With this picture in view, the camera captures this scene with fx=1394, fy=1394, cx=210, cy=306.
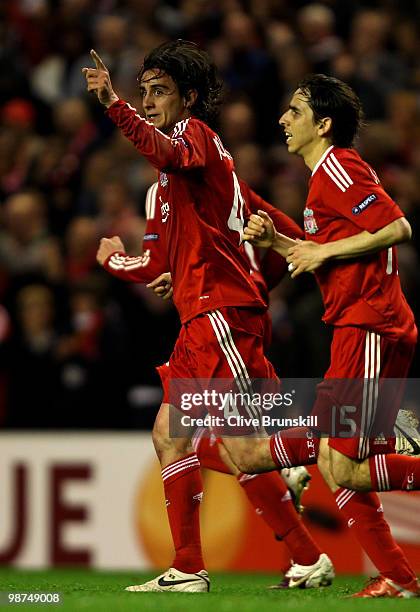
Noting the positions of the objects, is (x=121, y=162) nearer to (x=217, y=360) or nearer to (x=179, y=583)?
(x=217, y=360)

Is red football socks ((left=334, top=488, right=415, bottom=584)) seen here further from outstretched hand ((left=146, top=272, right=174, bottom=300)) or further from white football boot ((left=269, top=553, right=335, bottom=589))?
outstretched hand ((left=146, top=272, right=174, bottom=300))

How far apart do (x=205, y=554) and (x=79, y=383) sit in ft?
4.54

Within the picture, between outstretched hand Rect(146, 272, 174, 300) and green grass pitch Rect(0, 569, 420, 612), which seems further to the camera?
outstretched hand Rect(146, 272, 174, 300)

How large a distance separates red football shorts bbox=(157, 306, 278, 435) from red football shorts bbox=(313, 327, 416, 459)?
0.44 m

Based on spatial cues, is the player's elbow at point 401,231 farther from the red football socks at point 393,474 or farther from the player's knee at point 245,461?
the player's knee at point 245,461

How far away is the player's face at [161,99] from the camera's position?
6.17 metres

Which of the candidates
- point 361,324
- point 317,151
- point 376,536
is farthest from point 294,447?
point 317,151

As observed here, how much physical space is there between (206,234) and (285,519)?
4.44 ft

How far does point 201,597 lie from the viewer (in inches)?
222

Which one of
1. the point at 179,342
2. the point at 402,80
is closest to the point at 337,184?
the point at 179,342

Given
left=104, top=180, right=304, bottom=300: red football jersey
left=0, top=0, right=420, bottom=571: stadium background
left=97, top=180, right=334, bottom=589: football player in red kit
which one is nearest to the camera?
left=97, top=180, right=334, bottom=589: football player in red kit

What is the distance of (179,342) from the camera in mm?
6113

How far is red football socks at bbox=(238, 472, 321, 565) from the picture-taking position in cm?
631

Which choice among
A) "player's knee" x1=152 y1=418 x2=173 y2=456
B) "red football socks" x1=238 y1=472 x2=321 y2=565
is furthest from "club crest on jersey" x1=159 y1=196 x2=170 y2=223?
"red football socks" x1=238 y1=472 x2=321 y2=565
